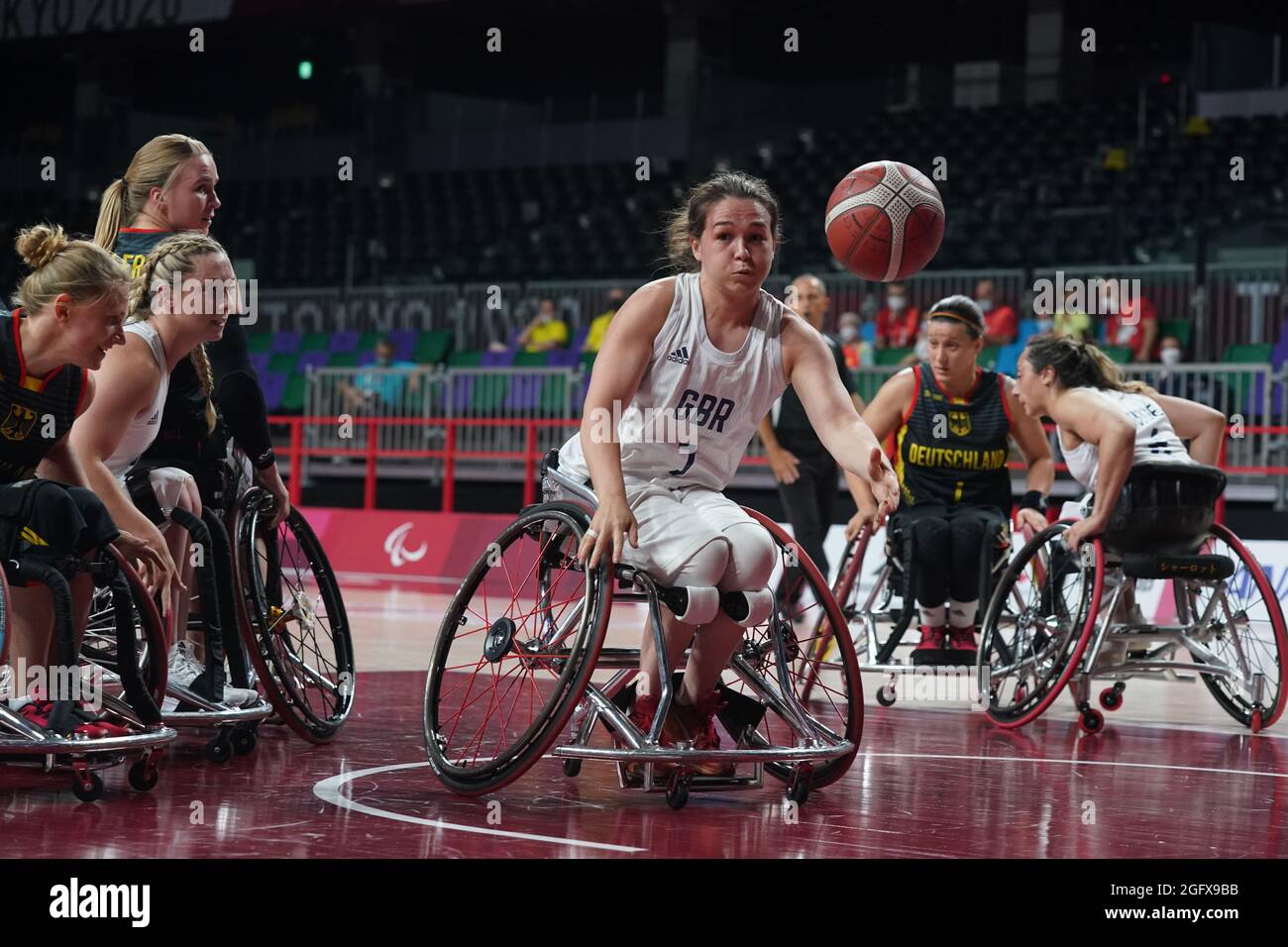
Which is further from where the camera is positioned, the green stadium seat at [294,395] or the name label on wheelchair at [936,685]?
the green stadium seat at [294,395]

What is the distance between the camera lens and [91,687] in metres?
3.89

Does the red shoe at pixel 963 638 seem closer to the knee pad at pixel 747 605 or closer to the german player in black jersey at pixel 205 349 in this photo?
the knee pad at pixel 747 605

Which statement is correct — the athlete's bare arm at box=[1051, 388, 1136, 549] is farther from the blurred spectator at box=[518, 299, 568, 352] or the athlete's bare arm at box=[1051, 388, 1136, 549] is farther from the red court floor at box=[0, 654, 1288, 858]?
the blurred spectator at box=[518, 299, 568, 352]

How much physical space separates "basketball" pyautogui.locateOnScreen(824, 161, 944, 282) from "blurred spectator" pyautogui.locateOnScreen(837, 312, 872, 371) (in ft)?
25.3

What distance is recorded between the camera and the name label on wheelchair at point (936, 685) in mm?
5641

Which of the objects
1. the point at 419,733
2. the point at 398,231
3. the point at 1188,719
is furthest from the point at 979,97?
the point at 419,733

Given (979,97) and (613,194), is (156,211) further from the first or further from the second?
(979,97)

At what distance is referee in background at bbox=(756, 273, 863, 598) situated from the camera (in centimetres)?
723

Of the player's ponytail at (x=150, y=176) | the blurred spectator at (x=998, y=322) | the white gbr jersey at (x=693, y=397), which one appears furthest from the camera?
the blurred spectator at (x=998, y=322)

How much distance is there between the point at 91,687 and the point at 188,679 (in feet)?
1.44

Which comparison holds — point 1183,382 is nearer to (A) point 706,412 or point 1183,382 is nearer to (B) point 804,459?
(B) point 804,459

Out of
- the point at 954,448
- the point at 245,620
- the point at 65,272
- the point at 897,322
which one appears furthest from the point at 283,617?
the point at 897,322

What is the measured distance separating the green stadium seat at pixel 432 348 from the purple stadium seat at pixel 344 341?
0.82 meters

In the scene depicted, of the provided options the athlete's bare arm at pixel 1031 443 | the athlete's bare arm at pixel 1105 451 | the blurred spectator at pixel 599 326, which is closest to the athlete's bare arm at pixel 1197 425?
the athlete's bare arm at pixel 1031 443
